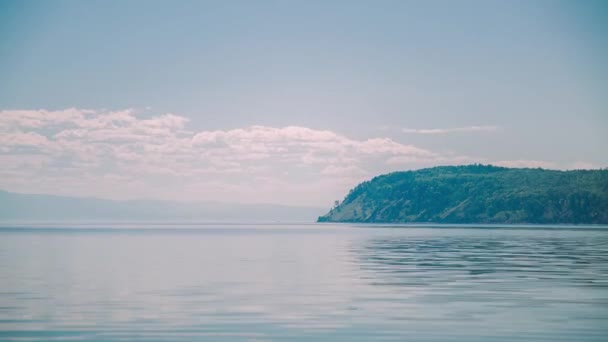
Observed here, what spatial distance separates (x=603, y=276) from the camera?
5038 centimetres

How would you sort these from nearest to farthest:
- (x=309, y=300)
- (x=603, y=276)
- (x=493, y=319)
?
(x=493, y=319), (x=309, y=300), (x=603, y=276)

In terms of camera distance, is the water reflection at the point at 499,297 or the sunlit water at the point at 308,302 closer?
the sunlit water at the point at 308,302

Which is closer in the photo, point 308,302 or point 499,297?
point 308,302

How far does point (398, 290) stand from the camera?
4262 cm

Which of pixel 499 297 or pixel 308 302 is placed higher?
pixel 499 297

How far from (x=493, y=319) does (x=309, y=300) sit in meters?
10.8

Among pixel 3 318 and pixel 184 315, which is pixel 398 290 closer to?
pixel 184 315

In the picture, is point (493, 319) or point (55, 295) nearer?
point (493, 319)

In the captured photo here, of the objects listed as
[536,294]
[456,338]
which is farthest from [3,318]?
[536,294]

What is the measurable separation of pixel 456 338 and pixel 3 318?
19010 mm

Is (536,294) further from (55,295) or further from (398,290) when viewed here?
(55,295)

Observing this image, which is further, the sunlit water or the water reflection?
the water reflection

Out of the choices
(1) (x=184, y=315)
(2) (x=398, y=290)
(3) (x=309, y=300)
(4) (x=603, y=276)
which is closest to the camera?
(1) (x=184, y=315)

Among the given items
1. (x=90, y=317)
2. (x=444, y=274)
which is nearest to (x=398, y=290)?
(x=444, y=274)
